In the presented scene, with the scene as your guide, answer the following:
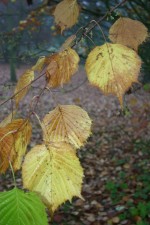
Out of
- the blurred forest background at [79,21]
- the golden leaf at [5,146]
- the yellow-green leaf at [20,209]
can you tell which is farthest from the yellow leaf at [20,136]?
the blurred forest background at [79,21]

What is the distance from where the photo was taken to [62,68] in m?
1.11

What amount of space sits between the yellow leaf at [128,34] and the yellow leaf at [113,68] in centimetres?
32

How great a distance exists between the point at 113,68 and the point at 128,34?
0.40m

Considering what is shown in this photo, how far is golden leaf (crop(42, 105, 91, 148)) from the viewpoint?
3.26ft

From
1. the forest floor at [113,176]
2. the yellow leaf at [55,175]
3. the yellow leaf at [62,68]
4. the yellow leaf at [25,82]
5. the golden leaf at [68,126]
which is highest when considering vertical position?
the yellow leaf at [62,68]

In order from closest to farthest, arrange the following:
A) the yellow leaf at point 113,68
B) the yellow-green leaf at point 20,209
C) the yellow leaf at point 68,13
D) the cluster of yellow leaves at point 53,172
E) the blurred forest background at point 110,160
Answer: the yellow-green leaf at point 20,209
the cluster of yellow leaves at point 53,172
the yellow leaf at point 113,68
the yellow leaf at point 68,13
the blurred forest background at point 110,160

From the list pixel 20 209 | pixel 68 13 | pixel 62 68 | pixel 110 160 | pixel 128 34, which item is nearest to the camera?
pixel 20 209

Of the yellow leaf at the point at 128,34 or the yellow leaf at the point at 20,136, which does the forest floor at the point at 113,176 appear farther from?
the yellow leaf at the point at 20,136

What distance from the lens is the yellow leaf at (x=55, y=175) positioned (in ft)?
2.95

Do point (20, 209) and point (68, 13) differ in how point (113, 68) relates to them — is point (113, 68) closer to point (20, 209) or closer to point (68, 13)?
point (20, 209)

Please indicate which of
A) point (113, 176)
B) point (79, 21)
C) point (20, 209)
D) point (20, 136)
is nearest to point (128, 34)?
point (20, 136)

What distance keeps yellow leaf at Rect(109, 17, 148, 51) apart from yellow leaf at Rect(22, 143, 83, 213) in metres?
0.63

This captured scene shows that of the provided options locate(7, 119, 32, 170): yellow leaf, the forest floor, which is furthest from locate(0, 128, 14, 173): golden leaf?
the forest floor

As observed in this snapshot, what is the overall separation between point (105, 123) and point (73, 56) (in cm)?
741
